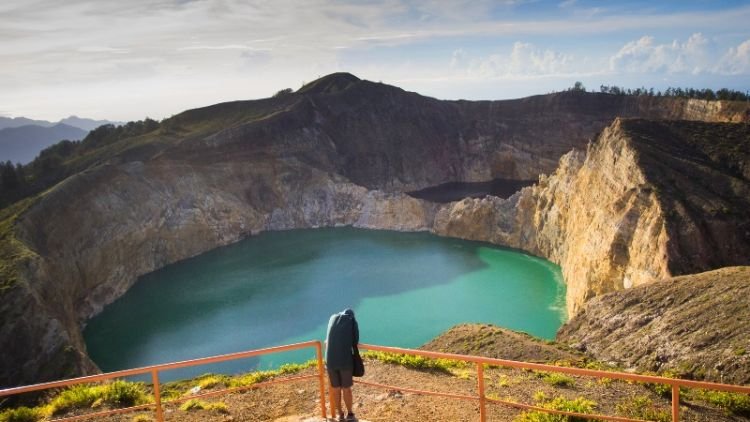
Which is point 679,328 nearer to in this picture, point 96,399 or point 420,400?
point 420,400

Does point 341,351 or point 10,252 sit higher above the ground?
point 341,351

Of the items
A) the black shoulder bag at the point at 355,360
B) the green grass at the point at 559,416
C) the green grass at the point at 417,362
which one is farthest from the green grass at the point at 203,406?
the green grass at the point at 559,416

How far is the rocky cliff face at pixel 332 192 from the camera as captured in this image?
31.2 m

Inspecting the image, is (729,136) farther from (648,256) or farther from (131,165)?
(131,165)

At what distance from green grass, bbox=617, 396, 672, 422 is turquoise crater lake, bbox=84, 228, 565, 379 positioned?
2016 cm

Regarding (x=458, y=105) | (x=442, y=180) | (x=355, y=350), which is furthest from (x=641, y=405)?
(x=458, y=105)

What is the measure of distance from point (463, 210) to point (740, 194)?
30.6 m

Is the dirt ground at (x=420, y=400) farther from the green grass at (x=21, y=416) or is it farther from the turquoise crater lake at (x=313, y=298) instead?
the turquoise crater lake at (x=313, y=298)

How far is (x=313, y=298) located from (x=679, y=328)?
2708 centimetres

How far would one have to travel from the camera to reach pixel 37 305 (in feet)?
97.3

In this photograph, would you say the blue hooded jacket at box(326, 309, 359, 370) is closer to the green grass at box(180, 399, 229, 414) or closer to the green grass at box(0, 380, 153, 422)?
the green grass at box(180, 399, 229, 414)

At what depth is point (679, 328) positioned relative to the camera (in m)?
20.2

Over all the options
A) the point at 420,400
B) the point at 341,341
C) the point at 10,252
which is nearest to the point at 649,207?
the point at 420,400

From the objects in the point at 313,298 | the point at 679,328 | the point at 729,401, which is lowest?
the point at 313,298
